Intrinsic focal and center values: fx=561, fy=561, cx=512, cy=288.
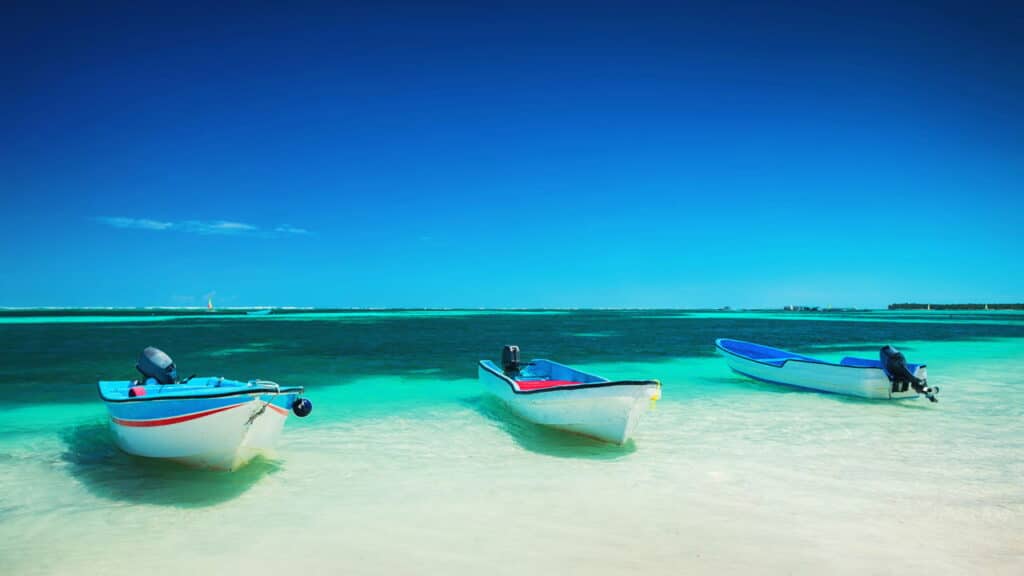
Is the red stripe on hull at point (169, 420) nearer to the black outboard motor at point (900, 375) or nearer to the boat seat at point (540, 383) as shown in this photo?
the boat seat at point (540, 383)

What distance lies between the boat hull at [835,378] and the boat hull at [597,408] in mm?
7400

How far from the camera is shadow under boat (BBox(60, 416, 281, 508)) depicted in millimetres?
6652

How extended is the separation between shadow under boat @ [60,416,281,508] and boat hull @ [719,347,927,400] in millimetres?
12320

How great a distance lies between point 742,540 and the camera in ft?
17.5

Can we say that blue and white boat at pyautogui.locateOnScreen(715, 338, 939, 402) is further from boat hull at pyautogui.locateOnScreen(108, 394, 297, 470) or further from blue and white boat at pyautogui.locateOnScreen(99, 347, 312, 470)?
boat hull at pyautogui.locateOnScreen(108, 394, 297, 470)

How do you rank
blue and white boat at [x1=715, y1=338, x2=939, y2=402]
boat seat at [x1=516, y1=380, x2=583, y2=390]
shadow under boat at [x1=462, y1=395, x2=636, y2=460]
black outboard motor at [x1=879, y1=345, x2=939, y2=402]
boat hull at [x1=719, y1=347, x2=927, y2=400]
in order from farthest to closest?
boat hull at [x1=719, y1=347, x2=927, y2=400] < blue and white boat at [x1=715, y1=338, x2=939, y2=402] < black outboard motor at [x1=879, y1=345, x2=939, y2=402] < boat seat at [x1=516, y1=380, x2=583, y2=390] < shadow under boat at [x1=462, y1=395, x2=636, y2=460]

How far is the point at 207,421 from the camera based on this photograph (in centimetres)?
692

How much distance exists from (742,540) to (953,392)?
13097 mm

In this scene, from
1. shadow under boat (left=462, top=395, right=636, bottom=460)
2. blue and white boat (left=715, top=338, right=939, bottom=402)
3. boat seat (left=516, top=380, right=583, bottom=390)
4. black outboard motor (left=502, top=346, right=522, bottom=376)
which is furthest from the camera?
black outboard motor (left=502, top=346, right=522, bottom=376)

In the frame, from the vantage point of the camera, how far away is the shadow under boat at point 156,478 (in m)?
6.65

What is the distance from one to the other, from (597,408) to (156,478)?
19.9 feet

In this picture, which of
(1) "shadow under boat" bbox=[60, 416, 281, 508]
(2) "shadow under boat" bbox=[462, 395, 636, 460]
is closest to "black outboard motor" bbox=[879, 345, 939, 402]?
(2) "shadow under boat" bbox=[462, 395, 636, 460]

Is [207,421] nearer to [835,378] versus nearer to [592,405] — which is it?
[592,405]

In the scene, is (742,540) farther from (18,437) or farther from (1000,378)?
(1000,378)
